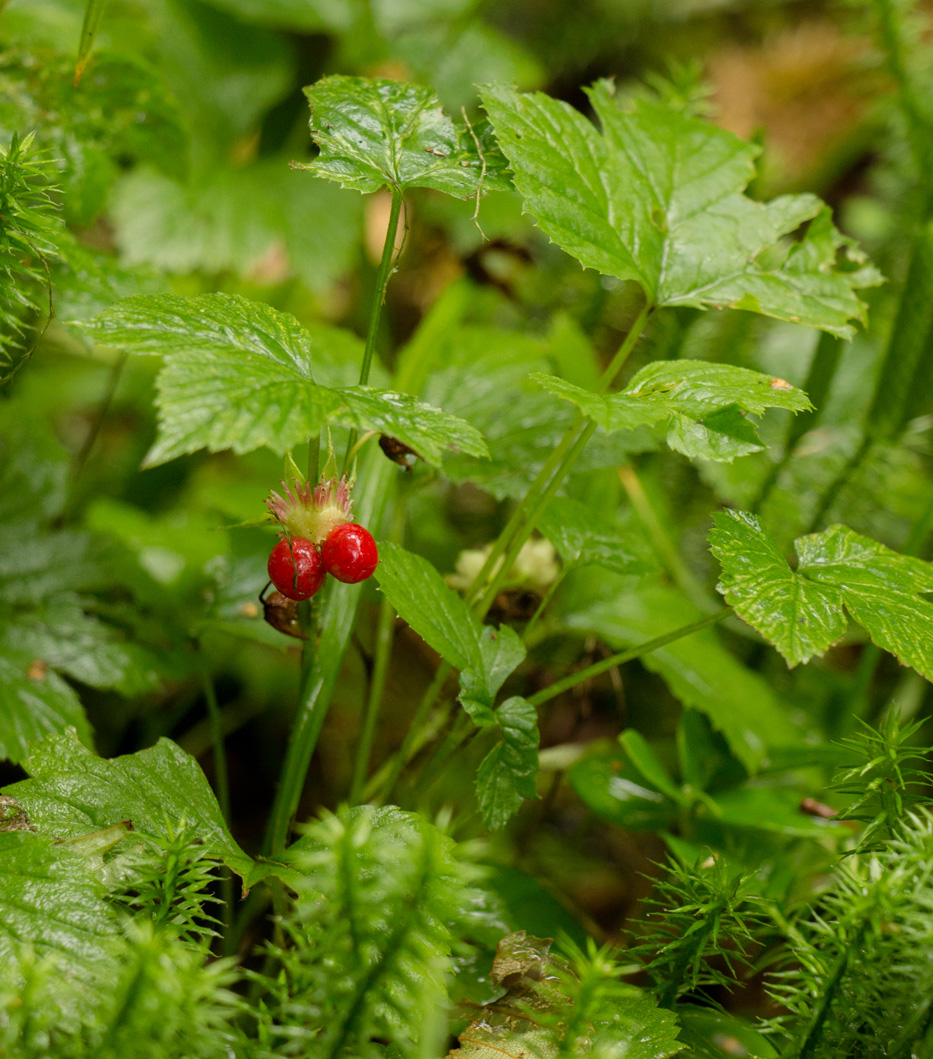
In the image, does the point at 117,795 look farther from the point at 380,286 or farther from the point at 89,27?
the point at 89,27

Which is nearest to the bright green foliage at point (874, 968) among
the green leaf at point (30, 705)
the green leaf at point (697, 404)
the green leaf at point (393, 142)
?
the green leaf at point (697, 404)

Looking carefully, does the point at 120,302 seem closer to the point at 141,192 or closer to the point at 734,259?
the point at 734,259

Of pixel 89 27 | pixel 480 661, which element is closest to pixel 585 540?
pixel 480 661

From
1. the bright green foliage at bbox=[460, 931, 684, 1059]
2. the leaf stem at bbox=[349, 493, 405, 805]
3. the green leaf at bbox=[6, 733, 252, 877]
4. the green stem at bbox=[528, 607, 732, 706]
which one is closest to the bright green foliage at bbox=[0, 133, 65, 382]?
the green leaf at bbox=[6, 733, 252, 877]

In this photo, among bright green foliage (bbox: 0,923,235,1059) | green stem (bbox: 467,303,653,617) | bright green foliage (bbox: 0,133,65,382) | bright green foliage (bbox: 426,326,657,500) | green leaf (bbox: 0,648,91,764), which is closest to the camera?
bright green foliage (bbox: 0,923,235,1059)

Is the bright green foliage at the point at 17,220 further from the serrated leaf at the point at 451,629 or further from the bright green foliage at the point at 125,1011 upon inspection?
the bright green foliage at the point at 125,1011

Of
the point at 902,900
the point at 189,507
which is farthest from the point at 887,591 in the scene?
the point at 189,507

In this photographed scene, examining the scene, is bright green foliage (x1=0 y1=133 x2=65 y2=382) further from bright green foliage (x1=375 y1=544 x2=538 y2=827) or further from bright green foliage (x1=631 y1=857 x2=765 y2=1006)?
bright green foliage (x1=631 y1=857 x2=765 y2=1006)
